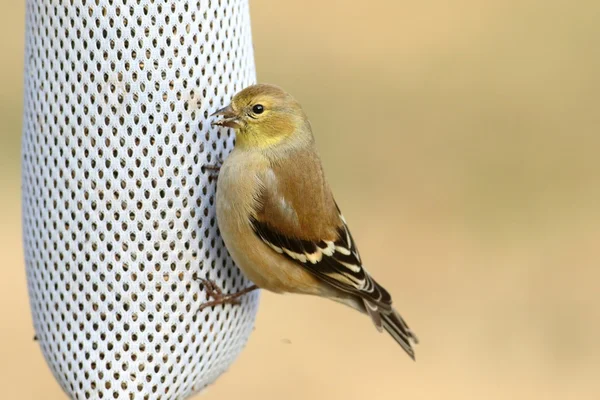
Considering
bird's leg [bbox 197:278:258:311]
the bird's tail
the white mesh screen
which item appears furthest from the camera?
the bird's tail

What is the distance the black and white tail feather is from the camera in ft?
14.9

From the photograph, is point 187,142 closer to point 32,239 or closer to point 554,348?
point 32,239

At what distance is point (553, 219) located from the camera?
10242mm

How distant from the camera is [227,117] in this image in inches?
170

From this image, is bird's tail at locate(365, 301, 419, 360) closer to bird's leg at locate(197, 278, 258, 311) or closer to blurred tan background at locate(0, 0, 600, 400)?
bird's leg at locate(197, 278, 258, 311)

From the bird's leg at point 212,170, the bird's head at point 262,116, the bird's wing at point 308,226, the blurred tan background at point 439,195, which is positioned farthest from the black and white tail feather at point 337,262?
the blurred tan background at point 439,195

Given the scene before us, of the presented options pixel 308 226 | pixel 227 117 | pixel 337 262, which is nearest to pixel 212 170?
pixel 227 117

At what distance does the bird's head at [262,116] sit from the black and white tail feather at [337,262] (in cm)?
41

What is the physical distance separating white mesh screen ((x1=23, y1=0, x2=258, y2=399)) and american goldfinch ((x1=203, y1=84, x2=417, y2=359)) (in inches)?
6.0

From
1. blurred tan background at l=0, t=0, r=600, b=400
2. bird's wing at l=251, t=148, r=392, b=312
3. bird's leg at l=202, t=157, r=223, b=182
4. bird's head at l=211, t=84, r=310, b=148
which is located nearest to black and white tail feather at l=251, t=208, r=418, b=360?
bird's wing at l=251, t=148, r=392, b=312

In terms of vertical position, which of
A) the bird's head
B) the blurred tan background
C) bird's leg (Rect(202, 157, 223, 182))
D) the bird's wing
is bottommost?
the blurred tan background

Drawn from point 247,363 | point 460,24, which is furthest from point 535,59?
point 247,363

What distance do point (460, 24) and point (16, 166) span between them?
557cm

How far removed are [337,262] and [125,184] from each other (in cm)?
110
